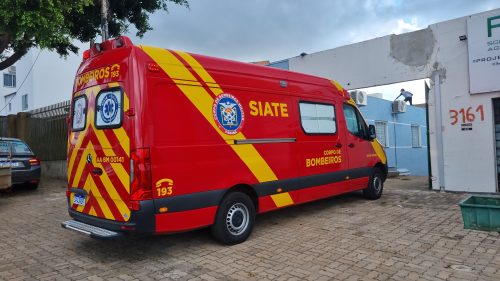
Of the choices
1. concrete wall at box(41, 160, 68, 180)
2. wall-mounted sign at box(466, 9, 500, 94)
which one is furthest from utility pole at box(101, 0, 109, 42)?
wall-mounted sign at box(466, 9, 500, 94)

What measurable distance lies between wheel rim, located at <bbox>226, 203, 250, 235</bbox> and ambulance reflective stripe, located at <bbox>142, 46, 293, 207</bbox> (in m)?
0.53

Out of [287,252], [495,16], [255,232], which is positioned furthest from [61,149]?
[495,16]

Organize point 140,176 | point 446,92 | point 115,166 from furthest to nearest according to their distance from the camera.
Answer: point 446,92
point 115,166
point 140,176

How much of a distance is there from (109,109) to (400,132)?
56.4ft

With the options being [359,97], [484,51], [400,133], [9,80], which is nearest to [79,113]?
[484,51]

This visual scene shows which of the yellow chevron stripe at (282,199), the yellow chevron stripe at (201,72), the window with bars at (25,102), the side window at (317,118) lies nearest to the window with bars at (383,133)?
the side window at (317,118)

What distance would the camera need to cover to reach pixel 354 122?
8312mm

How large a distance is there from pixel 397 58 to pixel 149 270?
8273 millimetres

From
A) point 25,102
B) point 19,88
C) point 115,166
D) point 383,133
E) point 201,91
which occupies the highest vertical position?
point 19,88

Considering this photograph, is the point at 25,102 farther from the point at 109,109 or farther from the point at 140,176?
the point at 140,176

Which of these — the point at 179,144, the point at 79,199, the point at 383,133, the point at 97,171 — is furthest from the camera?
the point at 383,133

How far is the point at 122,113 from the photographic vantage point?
15.8 ft

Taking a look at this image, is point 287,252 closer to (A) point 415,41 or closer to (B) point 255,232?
(B) point 255,232

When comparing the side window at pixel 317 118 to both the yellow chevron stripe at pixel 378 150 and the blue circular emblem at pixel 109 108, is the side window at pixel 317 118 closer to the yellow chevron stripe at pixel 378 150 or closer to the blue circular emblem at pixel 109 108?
the yellow chevron stripe at pixel 378 150
